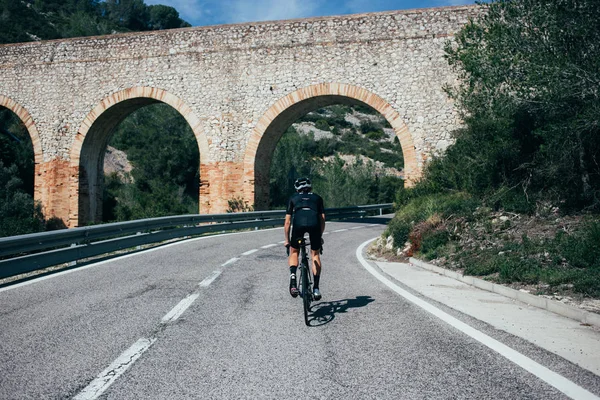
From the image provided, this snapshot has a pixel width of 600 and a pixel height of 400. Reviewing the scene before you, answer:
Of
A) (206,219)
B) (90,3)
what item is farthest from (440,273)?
(90,3)

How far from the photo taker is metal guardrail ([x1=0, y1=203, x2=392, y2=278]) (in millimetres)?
8734

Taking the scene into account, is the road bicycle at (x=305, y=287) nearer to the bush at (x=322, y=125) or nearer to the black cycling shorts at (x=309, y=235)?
the black cycling shorts at (x=309, y=235)

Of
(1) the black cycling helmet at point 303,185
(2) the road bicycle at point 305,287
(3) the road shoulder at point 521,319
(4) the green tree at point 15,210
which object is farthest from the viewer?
(4) the green tree at point 15,210

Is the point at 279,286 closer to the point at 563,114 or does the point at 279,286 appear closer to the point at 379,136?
the point at 563,114

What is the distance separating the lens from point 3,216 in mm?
21578

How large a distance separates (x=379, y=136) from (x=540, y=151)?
77.0 metres

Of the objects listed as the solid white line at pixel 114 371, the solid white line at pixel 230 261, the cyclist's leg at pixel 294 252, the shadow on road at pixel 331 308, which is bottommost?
the shadow on road at pixel 331 308

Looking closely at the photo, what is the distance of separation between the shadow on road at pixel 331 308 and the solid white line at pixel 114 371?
1.88 m

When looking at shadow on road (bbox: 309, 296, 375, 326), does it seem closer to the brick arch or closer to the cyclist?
the cyclist

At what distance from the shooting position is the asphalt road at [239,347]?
12.0 ft

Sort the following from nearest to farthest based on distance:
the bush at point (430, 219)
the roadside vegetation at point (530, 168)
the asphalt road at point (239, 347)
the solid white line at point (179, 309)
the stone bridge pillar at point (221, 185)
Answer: the asphalt road at point (239, 347) < the solid white line at point (179, 309) < the roadside vegetation at point (530, 168) < the bush at point (430, 219) < the stone bridge pillar at point (221, 185)

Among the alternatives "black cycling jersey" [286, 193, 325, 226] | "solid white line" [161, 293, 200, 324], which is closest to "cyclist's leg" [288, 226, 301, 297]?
"black cycling jersey" [286, 193, 325, 226]

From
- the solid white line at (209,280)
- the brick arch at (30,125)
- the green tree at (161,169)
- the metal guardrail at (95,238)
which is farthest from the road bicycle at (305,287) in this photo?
the green tree at (161,169)

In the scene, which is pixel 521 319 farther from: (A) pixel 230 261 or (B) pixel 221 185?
(B) pixel 221 185
